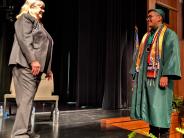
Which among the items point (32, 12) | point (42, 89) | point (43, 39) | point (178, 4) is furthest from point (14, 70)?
point (178, 4)

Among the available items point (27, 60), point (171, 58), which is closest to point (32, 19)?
point (27, 60)

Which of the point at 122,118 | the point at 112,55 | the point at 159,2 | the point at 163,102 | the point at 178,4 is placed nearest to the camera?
the point at 163,102

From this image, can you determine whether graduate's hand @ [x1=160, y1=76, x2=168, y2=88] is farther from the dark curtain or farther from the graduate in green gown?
the dark curtain

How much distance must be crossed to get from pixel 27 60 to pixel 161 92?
3.63 feet

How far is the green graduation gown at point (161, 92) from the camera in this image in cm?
196

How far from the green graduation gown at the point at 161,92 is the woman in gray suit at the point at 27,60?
87 cm

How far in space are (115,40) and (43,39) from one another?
331cm

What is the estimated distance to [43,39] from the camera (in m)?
2.07

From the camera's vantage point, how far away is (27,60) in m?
1.95

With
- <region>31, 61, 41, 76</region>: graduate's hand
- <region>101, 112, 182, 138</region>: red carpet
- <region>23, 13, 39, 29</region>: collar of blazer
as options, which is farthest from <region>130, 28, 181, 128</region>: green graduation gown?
<region>101, 112, 182, 138</region>: red carpet

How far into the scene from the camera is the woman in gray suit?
1.93 metres

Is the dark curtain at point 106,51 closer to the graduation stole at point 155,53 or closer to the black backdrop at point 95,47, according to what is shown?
the black backdrop at point 95,47

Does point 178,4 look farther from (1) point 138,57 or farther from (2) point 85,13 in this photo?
(1) point 138,57

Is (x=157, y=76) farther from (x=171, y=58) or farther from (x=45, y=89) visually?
(x=45, y=89)
